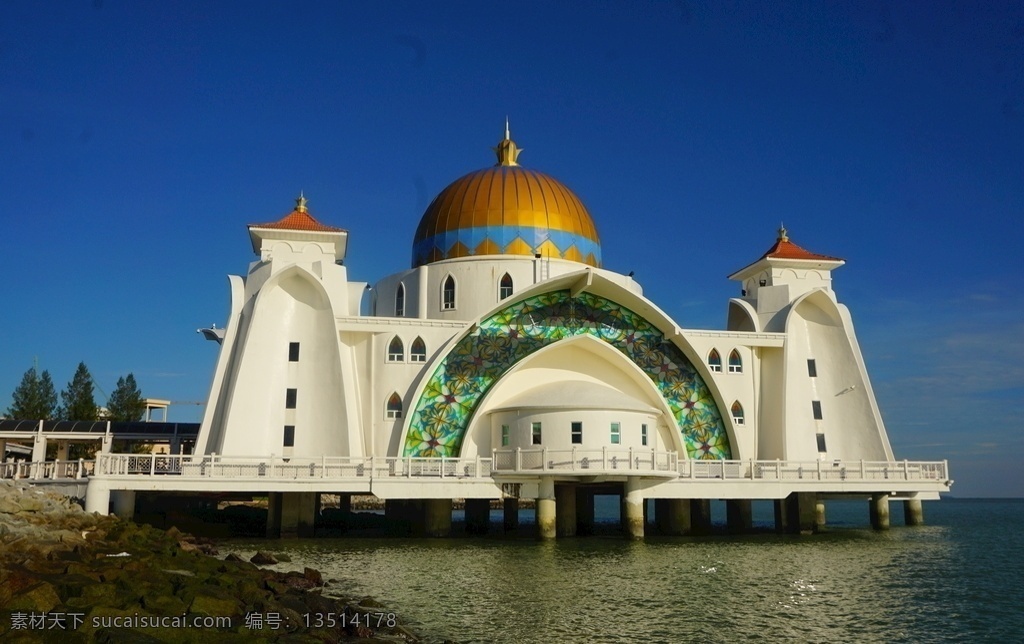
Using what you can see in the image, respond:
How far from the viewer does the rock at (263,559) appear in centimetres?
2184

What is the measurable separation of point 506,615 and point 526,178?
23.6 metres

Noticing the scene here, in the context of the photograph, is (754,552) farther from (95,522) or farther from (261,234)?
(261,234)

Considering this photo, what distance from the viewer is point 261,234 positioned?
108ft

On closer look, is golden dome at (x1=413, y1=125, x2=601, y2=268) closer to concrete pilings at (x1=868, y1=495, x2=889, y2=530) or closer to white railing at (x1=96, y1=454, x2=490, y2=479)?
white railing at (x1=96, y1=454, x2=490, y2=479)

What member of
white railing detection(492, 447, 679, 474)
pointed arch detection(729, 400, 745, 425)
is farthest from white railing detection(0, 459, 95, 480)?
pointed arch detection(729, 400, 745, 425)

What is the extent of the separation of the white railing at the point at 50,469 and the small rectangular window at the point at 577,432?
14.4 meters

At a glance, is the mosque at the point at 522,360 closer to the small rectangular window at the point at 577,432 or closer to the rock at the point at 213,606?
the small rectangular window at the point at 577,432

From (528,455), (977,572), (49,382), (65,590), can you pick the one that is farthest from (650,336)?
(49,382)

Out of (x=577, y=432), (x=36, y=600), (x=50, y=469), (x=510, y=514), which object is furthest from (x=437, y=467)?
(x=36, y=600)

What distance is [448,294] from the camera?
115ft

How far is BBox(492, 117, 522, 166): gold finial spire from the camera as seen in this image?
39750mm

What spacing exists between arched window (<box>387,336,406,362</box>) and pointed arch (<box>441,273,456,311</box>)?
12.6 feet

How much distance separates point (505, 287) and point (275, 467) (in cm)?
1153

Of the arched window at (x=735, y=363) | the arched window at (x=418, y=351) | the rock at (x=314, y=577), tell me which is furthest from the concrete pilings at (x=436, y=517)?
the arched window at (x=735, y=363)
